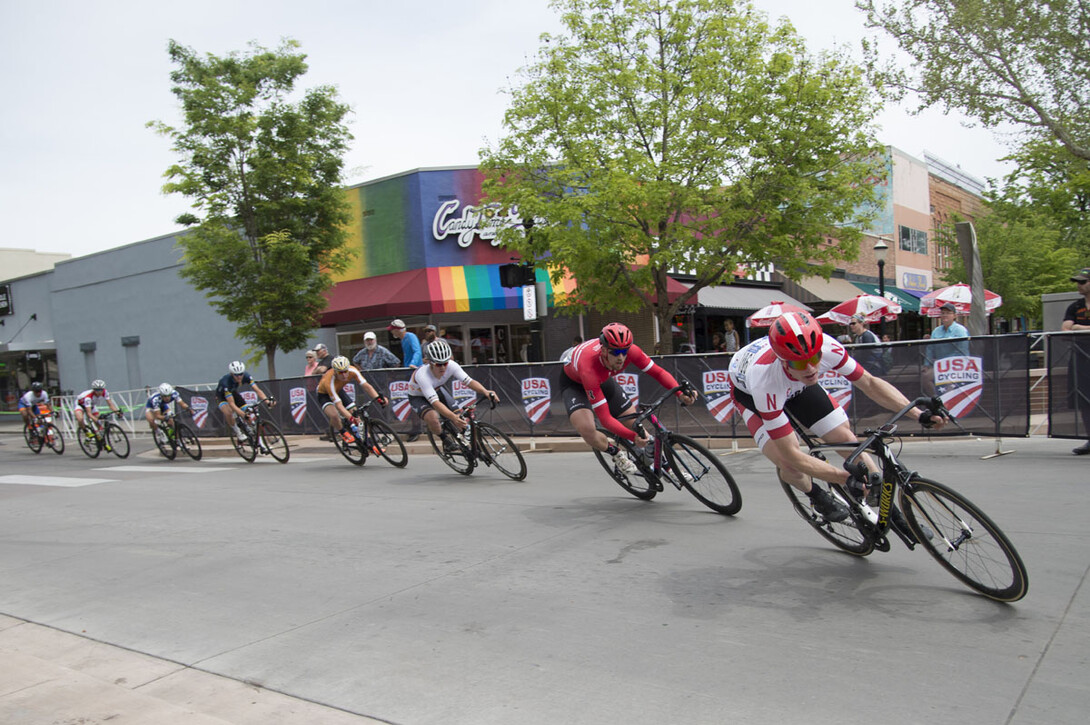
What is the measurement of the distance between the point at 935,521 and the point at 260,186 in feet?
64.4

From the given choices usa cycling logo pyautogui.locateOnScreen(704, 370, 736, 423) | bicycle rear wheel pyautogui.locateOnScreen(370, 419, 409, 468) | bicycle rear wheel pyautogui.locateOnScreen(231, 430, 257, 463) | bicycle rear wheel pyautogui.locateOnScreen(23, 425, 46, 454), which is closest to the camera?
usa cycling logo pyautogui.locateOnScreen(704, 370, 736, 423)

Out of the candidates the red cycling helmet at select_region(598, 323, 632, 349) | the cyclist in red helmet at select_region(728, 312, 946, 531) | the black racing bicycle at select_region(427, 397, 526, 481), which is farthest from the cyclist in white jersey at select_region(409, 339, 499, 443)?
the cyclist in red helmet at select_region(728, 312, 946, 531)

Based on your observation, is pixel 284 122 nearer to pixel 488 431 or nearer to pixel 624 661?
pixel 488 431

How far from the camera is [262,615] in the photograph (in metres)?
5.39

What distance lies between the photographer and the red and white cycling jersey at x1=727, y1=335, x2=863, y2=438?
5.26 m

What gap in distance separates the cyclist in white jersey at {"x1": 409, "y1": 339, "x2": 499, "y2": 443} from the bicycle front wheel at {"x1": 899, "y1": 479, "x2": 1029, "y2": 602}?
634cm

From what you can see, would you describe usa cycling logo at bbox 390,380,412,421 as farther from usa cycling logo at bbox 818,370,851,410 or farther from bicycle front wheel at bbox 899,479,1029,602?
bicycle front wheel at bbox 899,479,1029,602

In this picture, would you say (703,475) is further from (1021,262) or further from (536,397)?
(1021,262)

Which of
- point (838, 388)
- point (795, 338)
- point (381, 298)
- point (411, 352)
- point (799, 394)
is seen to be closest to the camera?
point (795, 338)

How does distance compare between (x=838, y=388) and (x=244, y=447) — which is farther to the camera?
(x=244, y=447)

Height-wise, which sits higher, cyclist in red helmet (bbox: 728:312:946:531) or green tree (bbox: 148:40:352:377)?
green tree (bbox: 148:40:352:377)

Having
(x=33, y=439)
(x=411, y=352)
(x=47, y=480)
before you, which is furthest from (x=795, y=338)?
(x=33, y=439)

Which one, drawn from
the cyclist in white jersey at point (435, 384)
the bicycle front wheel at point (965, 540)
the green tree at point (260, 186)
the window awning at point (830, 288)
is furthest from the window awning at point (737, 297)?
the bicycle front wheel at point (965, 540)

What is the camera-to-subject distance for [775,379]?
17.4 feet
